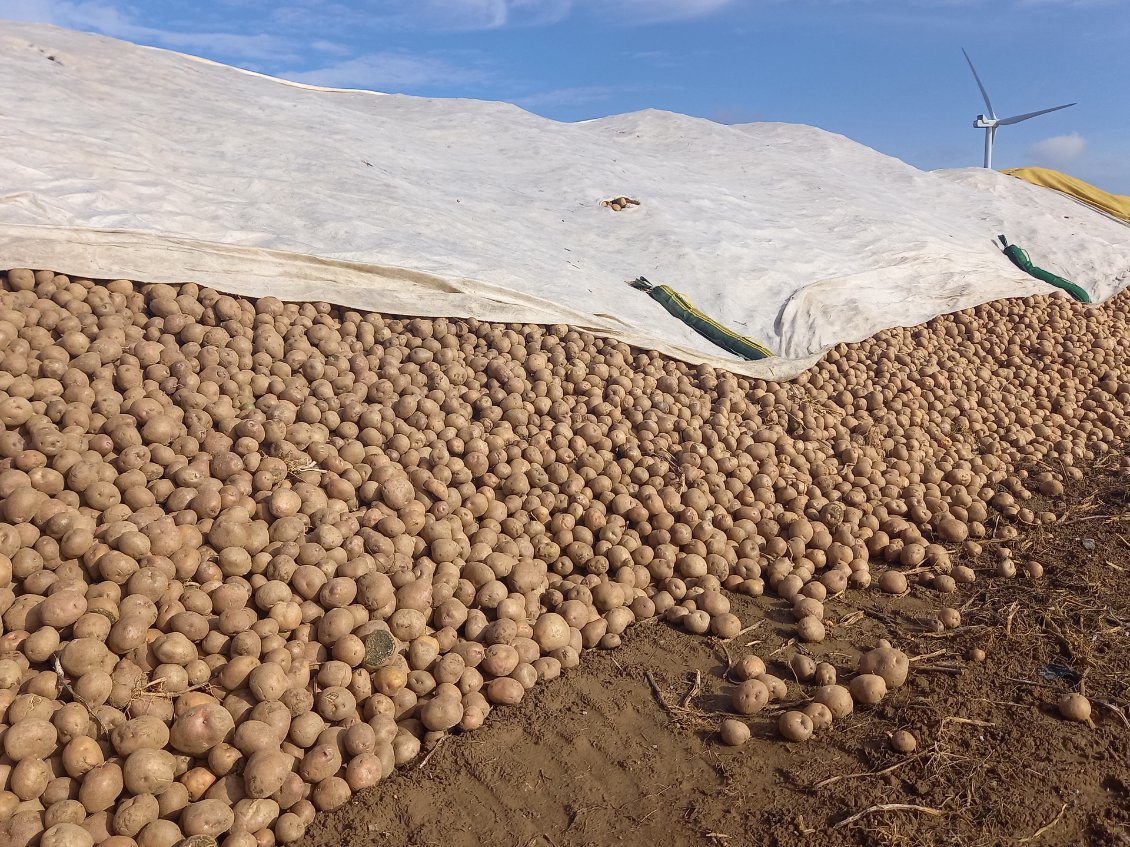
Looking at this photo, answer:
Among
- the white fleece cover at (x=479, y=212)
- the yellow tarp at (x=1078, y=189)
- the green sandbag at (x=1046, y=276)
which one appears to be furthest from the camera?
the yellow tarp at (x=1078, y=189)

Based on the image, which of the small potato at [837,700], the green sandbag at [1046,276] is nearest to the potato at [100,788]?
the small potato at [837,700]

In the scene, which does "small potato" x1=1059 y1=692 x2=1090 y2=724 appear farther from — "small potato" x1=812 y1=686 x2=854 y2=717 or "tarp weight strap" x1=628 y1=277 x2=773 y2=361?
"tarp weight strap" x1=628 y1=277 x2=773 y2=361

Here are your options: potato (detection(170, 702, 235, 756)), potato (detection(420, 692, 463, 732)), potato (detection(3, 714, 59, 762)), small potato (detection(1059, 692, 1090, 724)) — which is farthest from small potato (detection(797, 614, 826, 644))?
potato (detection(3, 714, 59, 762))

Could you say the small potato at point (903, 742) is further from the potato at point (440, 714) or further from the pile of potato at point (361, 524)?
the potato at point (440, 714)

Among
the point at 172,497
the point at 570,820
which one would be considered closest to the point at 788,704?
the point at 570,820

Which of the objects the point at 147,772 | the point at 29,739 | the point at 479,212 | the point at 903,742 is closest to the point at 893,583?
the point at 903,742

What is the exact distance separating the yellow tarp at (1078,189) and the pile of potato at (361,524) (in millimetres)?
6129

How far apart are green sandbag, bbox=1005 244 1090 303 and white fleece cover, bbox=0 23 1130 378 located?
0.64ft

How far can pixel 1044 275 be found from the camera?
7.74 meters

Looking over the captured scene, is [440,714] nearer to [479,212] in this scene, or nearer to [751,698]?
[751,698]

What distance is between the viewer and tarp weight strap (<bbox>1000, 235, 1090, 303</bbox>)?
7648mm

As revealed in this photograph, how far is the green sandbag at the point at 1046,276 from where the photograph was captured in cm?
765

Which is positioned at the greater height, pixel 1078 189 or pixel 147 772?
pixel 1078 189

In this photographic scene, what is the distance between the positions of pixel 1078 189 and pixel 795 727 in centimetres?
1041
